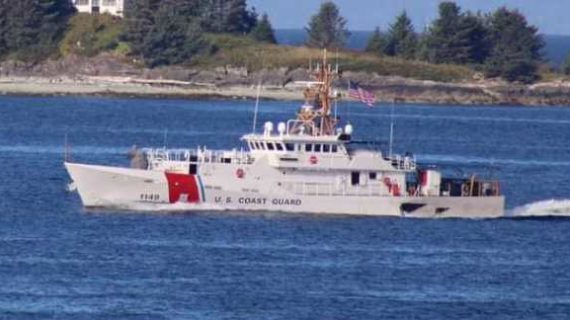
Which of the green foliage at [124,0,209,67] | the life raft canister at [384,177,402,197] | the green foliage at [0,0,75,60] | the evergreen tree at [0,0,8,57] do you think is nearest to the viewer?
the life raft canister at [384,177,402,197]

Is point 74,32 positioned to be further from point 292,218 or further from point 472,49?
point 292,218

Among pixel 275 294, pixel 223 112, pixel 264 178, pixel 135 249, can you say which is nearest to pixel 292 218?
pixel 264 178

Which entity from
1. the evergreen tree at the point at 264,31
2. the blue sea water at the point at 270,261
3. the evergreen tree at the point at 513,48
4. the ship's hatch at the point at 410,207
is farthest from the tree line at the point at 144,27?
the ship's hatch at the point at 410,207

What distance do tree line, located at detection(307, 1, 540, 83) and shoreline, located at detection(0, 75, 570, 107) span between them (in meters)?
1.83

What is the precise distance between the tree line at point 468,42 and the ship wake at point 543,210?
96462 mm

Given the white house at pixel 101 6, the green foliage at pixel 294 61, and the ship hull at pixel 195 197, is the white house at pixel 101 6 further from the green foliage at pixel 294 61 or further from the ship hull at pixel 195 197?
the ship hull at pixel 195 197

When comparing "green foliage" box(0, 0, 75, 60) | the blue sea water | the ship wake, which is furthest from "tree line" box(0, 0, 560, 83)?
the ship wake

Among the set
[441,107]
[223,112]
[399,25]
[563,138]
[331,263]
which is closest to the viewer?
[331,263]

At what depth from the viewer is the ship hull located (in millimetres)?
70938

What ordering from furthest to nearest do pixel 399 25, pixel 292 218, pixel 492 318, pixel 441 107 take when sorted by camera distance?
pixel 399 25, pixel 441 107, pixel 292 218, pixel 492 318

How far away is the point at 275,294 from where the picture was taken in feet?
182

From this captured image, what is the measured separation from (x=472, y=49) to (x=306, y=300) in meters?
124

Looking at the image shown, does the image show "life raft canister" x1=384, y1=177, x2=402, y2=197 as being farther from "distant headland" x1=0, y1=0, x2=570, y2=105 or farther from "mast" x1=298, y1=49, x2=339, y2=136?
"distant headland" x1=0, y1=0, x2=570, y2=105

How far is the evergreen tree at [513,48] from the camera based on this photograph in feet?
572
